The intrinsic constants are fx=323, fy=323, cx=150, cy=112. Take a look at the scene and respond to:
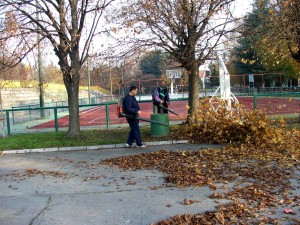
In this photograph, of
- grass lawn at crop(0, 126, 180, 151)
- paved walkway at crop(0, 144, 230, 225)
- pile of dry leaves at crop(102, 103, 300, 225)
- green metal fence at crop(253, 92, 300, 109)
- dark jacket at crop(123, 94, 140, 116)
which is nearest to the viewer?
pile of dry leaves at crop(102, 103, 300, 225)

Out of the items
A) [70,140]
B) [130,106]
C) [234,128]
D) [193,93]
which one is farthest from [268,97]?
[70,140]

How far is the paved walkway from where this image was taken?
453 cm

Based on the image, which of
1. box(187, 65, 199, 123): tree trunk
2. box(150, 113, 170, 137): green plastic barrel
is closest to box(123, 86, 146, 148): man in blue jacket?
box(150, 113, 170, 137): green plastic barrel

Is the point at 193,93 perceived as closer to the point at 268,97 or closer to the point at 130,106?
the point at 130,106

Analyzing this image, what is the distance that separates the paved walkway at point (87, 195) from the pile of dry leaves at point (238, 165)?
38 cm

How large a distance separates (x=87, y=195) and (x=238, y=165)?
3.42 meters

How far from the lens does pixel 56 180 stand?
6668 millimetres

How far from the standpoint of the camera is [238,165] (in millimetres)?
7117

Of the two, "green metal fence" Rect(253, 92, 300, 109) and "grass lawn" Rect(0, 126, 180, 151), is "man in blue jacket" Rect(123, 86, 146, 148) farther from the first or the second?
"green metal fence" Rect(253, 92, 300, 109)

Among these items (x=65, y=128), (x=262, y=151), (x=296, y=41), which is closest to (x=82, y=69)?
(x=65, y=128)

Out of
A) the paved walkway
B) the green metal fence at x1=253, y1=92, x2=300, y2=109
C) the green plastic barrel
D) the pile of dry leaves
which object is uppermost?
the green metal fence at x1=253, y1=92, x2=300, y2=109

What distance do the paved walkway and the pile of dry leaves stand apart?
38 centimetres

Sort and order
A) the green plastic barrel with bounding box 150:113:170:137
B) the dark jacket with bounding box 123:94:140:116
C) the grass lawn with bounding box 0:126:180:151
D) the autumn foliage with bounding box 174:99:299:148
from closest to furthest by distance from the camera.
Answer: the autumn foliage with bounding box 174:99:299:148
the dark jacket with bounding box 123:94:140:116
the grass lawn with bounding box 0:126:180:151
the green plastic barrel with bounding box 150:113:170:137

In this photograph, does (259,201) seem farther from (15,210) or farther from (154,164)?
(15,210)
